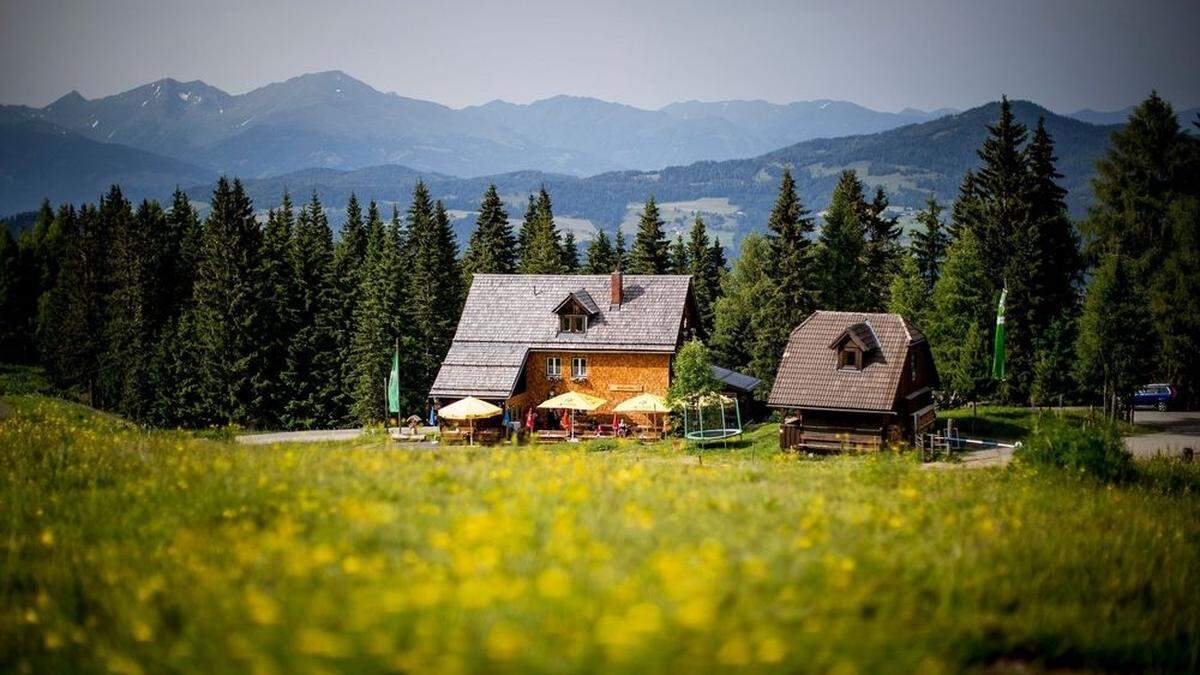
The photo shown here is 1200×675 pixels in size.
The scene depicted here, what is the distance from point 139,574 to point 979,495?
10.7m

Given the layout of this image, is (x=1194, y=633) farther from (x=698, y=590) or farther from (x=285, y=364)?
(x=285, y=364)

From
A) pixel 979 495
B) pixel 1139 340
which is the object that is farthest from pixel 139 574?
pixel 1139 340

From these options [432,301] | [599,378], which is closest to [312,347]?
[432,301]

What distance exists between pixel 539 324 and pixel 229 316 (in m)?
28.3

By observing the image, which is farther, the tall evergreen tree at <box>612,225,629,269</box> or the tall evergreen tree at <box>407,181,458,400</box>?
the tall evergreen tree at <box>612,225,629,269</box>

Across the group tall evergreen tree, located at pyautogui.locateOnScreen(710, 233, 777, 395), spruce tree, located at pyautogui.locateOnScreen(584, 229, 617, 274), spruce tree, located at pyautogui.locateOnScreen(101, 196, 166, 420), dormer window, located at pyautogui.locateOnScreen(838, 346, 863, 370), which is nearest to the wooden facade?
dormer window, located at pyautogui.locateOnScreen(838, 346, 863, 370)

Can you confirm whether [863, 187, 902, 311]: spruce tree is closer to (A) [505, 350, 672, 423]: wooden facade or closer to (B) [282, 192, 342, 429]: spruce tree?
(A) [505, 350, 672, 423]: wooden facade

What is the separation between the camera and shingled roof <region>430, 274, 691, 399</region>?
146 feet

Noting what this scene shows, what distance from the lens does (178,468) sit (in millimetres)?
11789

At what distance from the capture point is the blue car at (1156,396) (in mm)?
46312

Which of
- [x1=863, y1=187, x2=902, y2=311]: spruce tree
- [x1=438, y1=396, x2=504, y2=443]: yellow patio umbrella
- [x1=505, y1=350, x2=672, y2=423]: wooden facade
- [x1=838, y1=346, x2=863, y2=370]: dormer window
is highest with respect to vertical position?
[x1=863, y1=187, x2=902, y2=311]: spruce tree

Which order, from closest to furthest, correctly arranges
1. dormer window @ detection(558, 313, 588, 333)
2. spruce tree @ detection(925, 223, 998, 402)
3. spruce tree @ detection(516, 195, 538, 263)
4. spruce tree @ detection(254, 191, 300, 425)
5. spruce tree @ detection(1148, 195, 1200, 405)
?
spruce tree @ detection(1148, 195, 1200, 405)
spruce tree @ detection(925, 223, 998, 402)
dormer window @ detection(558, 313, 588, 333)
spruce tree @ detection(254, 191, 300, 425)
spruce tree @ detection(516, 195, 538, 263)

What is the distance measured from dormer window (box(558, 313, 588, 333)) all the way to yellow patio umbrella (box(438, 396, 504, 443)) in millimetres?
6625

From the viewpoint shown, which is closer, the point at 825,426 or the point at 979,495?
the point at 979,495
